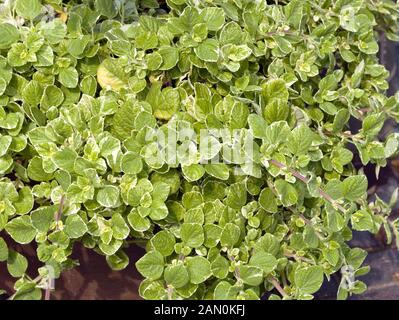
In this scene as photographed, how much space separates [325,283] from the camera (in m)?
1.45

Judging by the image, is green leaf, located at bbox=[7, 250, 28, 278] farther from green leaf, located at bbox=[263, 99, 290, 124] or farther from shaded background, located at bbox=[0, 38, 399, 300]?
green leaf, located at bbox=[263, 99, 290, 124]

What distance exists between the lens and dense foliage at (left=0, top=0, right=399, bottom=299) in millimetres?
873

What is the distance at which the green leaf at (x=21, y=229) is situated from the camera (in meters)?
0.86

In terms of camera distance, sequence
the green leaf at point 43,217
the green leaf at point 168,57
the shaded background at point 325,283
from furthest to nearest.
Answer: the shaded background at point 325,283 < the green leaf at point 168,57 < the green leaf at point 43,217

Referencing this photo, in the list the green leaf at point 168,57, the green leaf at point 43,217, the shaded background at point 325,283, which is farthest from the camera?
the shaded background at point 325,283

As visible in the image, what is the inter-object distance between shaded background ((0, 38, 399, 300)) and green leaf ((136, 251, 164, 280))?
1.00 ft

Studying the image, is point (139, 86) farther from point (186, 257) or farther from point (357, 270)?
point (357, 270)

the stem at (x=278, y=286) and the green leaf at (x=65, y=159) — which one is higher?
the green leaf at (x=65, y=159)

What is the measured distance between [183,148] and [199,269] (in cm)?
18

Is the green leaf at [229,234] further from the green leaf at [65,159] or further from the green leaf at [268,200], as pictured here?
the green leaf at [65,159]

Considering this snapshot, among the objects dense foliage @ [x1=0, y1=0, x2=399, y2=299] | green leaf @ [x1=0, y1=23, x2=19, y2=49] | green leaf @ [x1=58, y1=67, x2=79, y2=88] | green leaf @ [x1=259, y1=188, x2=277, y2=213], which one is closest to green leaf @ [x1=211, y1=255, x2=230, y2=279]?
dense foliage @ [x1=0, y1=0, x2=399, y2=299]

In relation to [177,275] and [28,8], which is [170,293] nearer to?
[177,275]

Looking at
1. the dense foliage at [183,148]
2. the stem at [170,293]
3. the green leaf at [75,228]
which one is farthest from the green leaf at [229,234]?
the green leaf at [75,228]

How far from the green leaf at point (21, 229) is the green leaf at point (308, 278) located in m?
0.41
